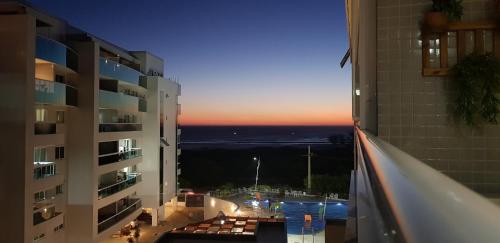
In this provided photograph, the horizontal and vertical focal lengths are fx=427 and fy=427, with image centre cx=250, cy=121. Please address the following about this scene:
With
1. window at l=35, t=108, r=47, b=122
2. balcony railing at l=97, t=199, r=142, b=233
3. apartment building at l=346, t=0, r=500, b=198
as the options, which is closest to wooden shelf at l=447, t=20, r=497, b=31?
apartment building at l=346, t=0, r=500, b=198

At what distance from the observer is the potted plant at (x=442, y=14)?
2.69m

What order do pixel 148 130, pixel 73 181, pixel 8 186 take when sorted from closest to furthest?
pixel 8 186 → pixel 73 181 → pixel 148 130

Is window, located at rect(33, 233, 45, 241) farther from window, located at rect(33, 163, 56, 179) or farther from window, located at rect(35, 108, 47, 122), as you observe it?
window, located at rect(35, 108, 47, 122)

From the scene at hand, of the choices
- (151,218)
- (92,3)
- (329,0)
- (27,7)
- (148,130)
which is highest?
(92,3)

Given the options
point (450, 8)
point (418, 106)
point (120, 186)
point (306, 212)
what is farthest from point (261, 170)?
point (450, 8)

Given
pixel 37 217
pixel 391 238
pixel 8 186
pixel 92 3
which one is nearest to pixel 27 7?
pixel 8 186

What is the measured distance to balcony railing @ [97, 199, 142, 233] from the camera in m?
15.9

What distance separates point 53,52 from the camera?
41.3ft

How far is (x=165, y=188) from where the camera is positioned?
22.7 metres

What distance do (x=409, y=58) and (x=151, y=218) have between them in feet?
68.2

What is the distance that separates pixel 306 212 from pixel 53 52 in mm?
10991

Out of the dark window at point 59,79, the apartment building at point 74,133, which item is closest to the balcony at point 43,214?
the apartment building at point 74,133

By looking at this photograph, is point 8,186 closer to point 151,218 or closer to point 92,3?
point 151,218

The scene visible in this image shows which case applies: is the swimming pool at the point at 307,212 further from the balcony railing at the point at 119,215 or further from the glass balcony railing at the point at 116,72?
the glass balcony railing at the point at 116,72
